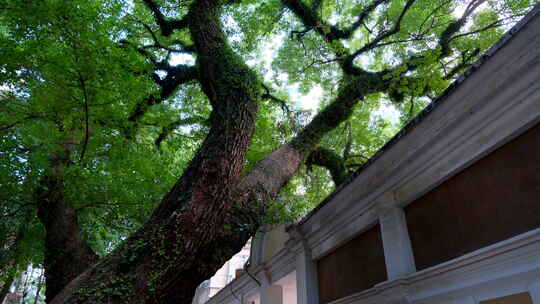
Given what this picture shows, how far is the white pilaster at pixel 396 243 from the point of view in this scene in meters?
4.89

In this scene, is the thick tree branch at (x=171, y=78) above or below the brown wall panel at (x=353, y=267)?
above

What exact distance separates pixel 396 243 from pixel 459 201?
1.20 m

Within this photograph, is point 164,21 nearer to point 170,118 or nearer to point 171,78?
point 171,78

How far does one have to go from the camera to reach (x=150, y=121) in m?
9.31

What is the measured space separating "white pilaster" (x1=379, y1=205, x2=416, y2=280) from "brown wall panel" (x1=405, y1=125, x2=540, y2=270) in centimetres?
10

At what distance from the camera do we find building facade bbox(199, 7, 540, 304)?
11.1 feet

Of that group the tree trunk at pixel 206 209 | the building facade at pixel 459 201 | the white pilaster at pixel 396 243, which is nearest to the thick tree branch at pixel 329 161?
the tree trunk at pixel 206 209

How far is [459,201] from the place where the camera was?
4.23m

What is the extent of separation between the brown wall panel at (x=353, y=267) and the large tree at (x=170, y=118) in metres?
1.71

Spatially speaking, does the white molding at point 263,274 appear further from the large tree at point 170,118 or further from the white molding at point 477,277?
the white molding at point 477,277

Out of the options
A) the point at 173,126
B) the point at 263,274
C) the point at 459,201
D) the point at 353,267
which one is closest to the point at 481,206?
the point at 459,201

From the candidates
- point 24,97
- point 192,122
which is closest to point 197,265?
point 24,97

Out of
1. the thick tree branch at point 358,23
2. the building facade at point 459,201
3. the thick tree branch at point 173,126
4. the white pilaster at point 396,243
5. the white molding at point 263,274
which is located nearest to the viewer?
the building facade at point 459,201

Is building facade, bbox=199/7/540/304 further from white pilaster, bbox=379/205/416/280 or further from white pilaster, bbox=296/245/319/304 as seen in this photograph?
white pilaster, bbox=296/245/319/304
